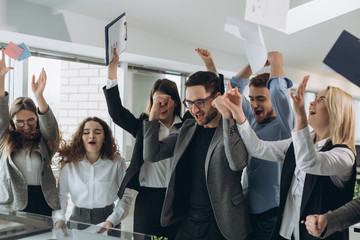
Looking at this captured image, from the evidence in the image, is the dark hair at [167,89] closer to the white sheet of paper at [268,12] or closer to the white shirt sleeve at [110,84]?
the white shirt sleeve at [110,84]

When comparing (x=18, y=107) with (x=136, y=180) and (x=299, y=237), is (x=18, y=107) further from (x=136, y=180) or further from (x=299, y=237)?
(x=299, y=237)

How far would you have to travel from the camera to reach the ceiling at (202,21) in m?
3.39

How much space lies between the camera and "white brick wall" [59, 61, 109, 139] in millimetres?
4117

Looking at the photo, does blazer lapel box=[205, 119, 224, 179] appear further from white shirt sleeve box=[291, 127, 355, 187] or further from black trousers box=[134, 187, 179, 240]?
black trousers box=[134, 187, 179, 240]

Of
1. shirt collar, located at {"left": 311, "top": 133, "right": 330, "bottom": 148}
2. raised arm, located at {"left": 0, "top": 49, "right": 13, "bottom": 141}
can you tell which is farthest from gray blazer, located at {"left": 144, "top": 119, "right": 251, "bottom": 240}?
raised arm, located at {"left": 0, "top": 49, "right": 13, "bottom": 141}

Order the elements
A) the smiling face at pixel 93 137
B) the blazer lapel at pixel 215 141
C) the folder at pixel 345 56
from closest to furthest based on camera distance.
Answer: the folder at pixel 345 56 → the blazer lapel at pixel 215 141 → the smiling face at pixel 93 137

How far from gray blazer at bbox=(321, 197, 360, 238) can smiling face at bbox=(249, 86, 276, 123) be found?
2.58 feet

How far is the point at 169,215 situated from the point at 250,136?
1.70ft

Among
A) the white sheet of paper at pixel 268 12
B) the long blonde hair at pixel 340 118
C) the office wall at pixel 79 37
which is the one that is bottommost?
the long blonde hair at pixel 340 118

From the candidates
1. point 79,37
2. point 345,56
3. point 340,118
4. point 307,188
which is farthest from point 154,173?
point 79,37

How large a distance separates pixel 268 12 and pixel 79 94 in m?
3.37

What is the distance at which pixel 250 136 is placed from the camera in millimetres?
1484

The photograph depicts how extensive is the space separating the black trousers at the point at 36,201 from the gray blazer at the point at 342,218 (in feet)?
5.14

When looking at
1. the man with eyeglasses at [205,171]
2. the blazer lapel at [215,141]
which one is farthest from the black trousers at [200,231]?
the blazer lapel at [215,141]
